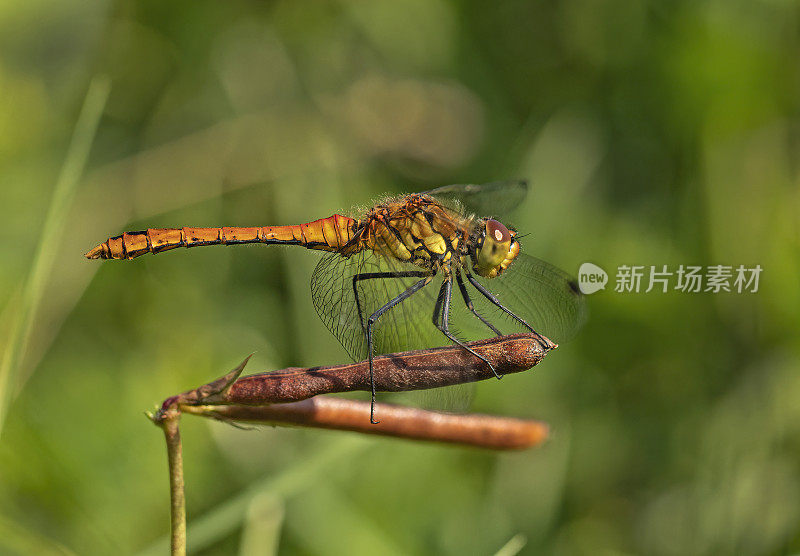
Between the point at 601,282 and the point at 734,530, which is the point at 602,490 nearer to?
the point at 734,530

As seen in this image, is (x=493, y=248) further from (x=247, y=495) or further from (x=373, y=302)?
(x=247, y=495)

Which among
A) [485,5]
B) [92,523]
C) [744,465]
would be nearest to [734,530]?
[744,465]

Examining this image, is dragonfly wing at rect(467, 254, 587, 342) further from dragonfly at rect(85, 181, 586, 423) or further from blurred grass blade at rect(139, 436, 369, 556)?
blurred grass blade at rect(139, 436, 369, 556)

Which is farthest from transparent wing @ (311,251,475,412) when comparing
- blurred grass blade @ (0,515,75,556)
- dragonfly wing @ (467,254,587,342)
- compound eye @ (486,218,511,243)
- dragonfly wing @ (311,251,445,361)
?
blurred grass blade @ (0,515,75,556)

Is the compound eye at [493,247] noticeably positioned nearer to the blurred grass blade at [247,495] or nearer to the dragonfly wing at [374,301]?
the dragonfly wing at [374,301]

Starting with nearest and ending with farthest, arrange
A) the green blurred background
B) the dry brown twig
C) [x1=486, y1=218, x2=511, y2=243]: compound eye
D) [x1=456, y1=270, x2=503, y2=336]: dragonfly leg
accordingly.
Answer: the dry brown twig, [x1=486, y1=218, x2=511, y2=243]: compound eye, [x1=456, y1=270, x2=503, y2=336]: dragonfly leg, the green blurred background
